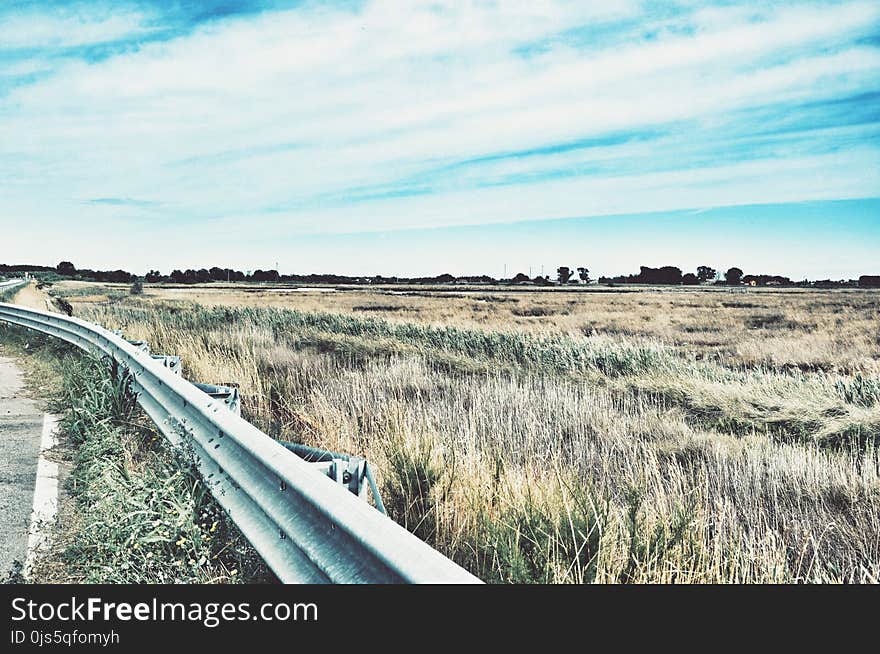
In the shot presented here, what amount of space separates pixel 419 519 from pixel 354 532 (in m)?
1.97

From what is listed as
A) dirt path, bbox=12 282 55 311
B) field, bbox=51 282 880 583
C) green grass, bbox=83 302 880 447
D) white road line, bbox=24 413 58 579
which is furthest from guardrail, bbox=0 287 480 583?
dirt path, bbox=12 282 55 311

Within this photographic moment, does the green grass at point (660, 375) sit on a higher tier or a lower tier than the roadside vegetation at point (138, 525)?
higher

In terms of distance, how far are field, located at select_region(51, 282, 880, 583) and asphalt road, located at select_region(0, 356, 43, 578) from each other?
2.03 m

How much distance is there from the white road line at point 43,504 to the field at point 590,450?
1898 mm

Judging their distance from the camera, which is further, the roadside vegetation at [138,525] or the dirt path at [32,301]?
the dirt path at [32,301]

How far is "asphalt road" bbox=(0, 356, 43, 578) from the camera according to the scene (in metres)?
3.88

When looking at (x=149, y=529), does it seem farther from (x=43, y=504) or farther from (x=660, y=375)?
(x=660, y=375)

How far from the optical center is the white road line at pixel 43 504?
12.1 feet

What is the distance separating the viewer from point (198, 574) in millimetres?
3213

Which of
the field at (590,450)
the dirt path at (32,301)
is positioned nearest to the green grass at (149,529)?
the field at (590,450)

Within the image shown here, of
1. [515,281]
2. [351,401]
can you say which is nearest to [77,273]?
[515,281]

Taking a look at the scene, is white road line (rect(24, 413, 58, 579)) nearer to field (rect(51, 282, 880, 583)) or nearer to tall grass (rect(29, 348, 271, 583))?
tall grass (rect(29, 348, 271, 583))

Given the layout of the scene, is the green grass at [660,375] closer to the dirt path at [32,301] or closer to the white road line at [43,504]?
the white road line at [43,504]
